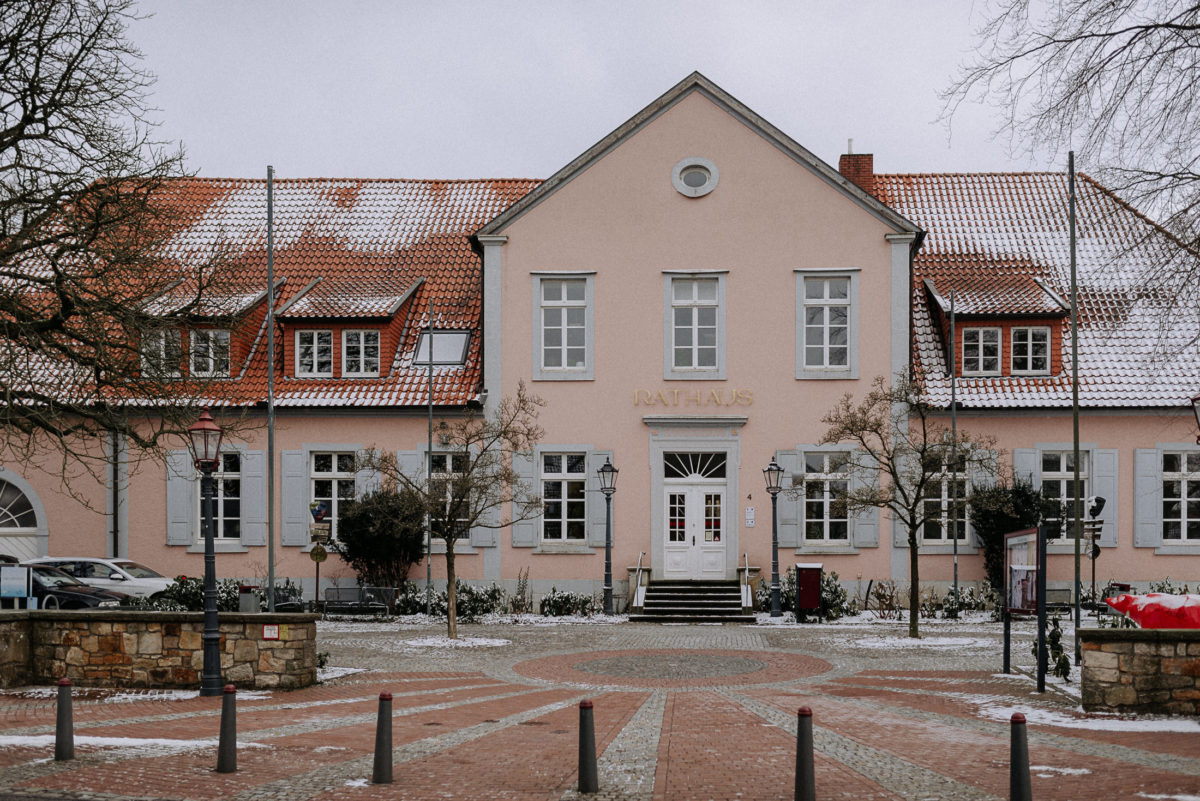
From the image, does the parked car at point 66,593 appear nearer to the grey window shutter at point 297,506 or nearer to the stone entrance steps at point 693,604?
the grey window shutter at point 297,506

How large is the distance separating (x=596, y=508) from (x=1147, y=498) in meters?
11.9

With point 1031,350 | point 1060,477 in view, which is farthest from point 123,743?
point 1031,350

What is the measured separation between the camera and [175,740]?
1124cm

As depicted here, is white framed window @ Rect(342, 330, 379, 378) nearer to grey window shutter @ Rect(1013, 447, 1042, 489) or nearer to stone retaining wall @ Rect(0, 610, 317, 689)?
stone retaining wall @ Rect(0, 610, 317, 689)

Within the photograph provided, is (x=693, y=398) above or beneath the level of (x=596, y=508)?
above

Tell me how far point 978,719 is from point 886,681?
3.13m

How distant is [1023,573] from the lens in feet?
50.3

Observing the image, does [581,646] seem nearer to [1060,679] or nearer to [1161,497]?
[1060,679]

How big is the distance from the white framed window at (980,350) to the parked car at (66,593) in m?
18.9

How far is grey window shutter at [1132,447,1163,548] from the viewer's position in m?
26.2

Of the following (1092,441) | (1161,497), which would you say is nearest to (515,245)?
(1092,441)

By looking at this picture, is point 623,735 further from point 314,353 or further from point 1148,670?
point 314,353

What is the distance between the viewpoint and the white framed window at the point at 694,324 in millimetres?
26922

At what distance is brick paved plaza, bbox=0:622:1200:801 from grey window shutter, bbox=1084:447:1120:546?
9222 millimetres
